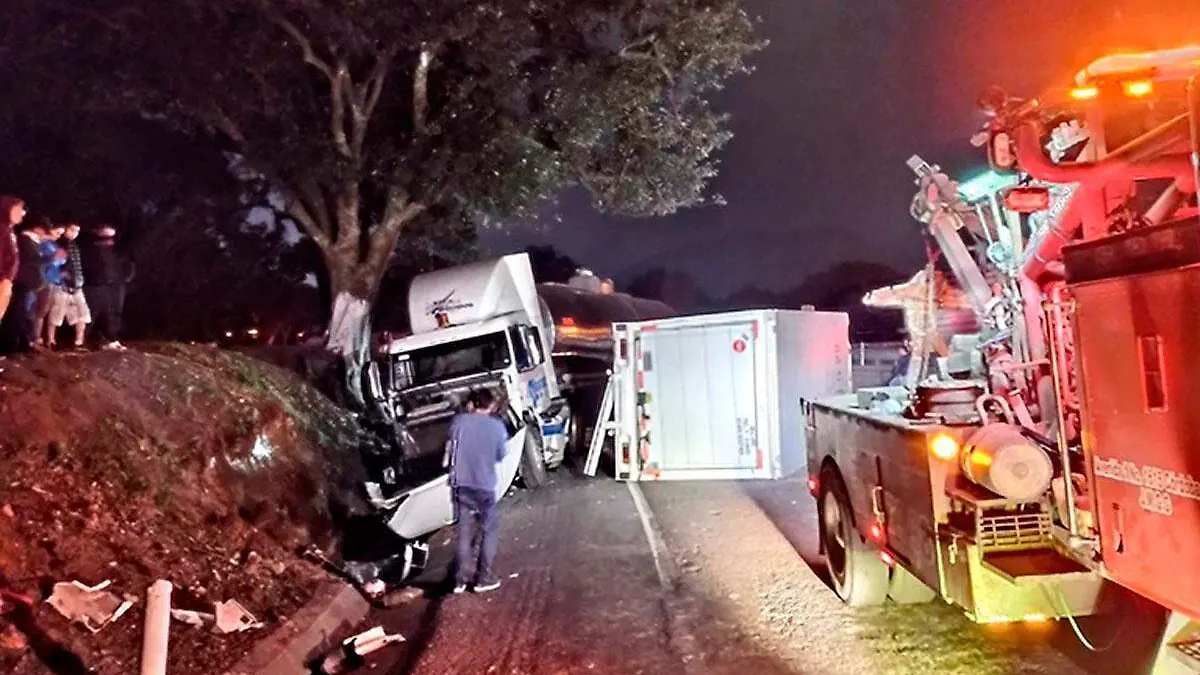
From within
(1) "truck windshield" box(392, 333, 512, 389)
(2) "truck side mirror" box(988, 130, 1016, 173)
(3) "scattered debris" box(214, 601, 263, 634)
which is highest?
(2) "truck side mirror" box(988, 130, 1016, 173)

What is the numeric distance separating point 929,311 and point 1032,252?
10.4ft

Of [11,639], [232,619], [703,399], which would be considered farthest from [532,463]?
[11,639]

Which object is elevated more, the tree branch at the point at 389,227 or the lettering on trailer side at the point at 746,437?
the tree branch at the point at 389,227

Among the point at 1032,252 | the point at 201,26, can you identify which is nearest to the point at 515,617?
the point at 1032,252

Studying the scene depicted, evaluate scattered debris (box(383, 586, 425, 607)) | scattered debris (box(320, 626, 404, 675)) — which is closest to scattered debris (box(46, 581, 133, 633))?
scattered debris (box(320, 626, 404, 675))

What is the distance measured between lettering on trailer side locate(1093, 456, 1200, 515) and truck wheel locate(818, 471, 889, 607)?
3.09 metres

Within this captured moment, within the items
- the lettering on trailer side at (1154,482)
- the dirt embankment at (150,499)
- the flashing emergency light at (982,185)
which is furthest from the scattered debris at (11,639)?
the flashing emergency light at (982,185)

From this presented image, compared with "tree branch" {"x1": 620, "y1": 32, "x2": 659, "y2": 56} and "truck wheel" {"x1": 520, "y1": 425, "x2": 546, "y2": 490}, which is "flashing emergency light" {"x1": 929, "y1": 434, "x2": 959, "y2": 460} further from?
"tree branch" {"x1": 620, "y1": 32, "x2": 659, "y2": 56}

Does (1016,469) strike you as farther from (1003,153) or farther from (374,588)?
(374,588)

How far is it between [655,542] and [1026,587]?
5417 millimetres

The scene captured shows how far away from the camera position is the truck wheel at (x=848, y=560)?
6805mm

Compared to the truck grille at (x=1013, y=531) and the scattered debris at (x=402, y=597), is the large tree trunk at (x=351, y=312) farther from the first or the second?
the truck grille at (x=1013, y=531)

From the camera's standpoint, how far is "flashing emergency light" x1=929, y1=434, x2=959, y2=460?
4.84 m

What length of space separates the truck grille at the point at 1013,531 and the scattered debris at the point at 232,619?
4.64 metres
